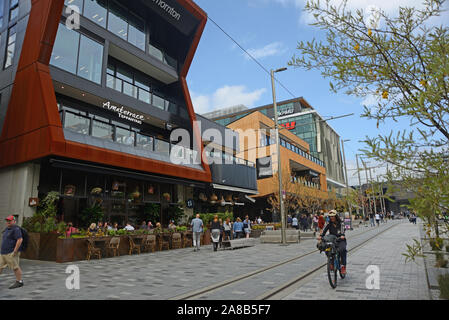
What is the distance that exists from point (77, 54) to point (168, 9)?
25.9ft

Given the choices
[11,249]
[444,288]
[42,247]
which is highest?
[11,249]

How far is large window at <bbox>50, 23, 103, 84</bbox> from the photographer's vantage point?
1497 centimetres

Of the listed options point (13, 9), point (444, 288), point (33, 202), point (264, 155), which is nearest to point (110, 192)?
Answer: point (33, 202)

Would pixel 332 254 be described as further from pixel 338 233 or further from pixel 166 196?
pixel 166 196

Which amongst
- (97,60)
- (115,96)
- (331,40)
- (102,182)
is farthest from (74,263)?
(331,40)

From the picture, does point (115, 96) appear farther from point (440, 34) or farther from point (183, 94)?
point (440, 34)

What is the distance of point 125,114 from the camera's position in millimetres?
18078

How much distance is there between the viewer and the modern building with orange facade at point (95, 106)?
13750 millimetres

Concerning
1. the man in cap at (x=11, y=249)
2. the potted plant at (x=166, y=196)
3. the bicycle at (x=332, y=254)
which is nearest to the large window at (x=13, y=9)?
the potted plant at (x=166, y=196)

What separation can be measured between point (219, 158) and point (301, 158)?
24.2 m

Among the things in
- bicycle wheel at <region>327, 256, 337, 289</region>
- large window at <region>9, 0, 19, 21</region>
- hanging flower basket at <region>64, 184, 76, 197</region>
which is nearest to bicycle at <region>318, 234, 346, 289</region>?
bicycle wheel at <region>327, 256, 337, 289</region>

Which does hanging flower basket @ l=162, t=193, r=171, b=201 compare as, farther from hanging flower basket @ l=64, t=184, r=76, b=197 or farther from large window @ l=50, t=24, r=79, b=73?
large window @ l=50, t=24, r=79, b=73

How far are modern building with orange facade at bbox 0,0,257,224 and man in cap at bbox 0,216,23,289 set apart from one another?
574cm
